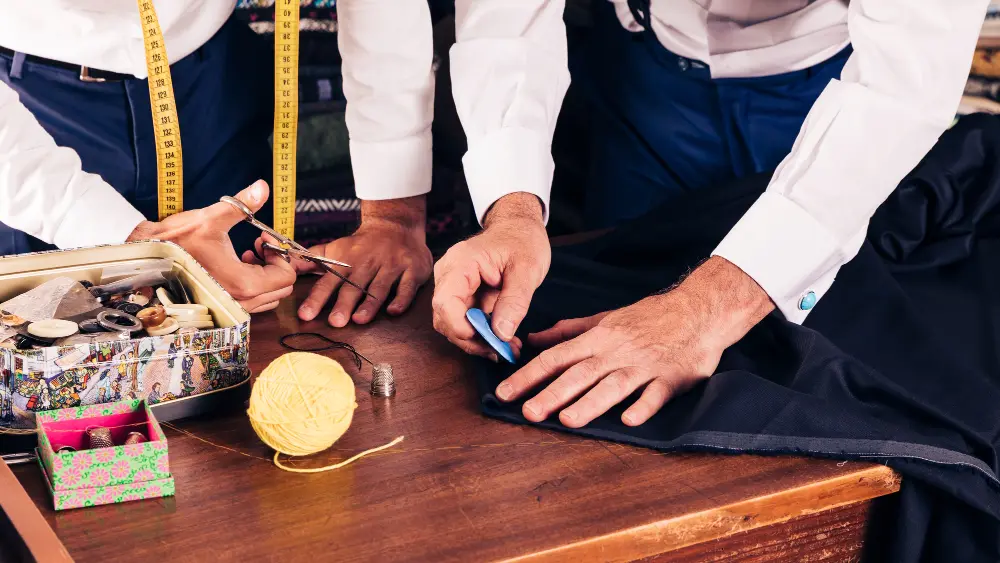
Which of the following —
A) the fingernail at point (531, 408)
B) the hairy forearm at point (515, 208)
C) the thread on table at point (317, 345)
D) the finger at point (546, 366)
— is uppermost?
the hairy forearm at point (515, 208)

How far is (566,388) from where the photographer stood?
3.43ft

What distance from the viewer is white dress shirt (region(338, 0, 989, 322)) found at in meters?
1.23

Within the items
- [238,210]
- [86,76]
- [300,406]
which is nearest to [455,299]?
[300,406]

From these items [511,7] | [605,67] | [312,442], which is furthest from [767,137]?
[312,442]

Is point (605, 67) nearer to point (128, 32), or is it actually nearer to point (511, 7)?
point (511, 7)

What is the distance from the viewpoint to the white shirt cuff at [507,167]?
1.41 meters

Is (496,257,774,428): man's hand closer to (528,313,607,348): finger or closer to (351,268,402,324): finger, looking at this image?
(528,313,607,348): finger

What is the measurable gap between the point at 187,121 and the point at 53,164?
0.30m

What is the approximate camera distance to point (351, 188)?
2.32 metres

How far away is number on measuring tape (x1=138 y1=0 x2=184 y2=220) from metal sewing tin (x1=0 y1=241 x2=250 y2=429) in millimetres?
412

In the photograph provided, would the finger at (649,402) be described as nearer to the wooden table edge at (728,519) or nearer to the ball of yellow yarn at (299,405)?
the wooden table edge at (728,519)

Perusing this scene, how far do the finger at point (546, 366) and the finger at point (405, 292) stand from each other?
12.2 inches

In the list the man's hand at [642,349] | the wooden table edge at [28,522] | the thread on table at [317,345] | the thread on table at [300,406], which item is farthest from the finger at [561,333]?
the wooden table edge at [28,522]

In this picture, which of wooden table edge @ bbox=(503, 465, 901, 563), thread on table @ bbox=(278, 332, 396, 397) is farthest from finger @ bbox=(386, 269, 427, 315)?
wooden table edge @ bbox=(503, 465, 901, 563)
